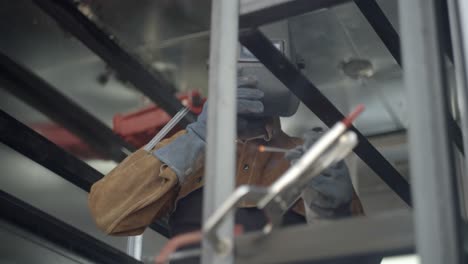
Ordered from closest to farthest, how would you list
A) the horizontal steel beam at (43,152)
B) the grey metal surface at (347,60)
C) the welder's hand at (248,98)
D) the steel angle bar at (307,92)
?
the steel angle bar at (307,92) < the welder's hand at (248,98) < the horizontal steel beam at (43,152) < the grey metal surface at (347,60)

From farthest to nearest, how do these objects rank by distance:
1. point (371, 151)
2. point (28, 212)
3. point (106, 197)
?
point (28, 212), point (371, 151), point (106, 197)

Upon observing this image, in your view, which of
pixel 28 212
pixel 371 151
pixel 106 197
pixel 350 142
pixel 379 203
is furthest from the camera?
pixel 379 203

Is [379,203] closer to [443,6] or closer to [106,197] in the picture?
[106,197]

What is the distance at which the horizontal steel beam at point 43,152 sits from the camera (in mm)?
2363

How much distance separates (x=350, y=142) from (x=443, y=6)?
1.43ft

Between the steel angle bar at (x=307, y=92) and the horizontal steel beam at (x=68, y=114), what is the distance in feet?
3.87

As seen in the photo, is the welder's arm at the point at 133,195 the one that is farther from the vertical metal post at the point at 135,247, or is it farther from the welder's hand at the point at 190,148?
the vertical metal post at the point at 135,247

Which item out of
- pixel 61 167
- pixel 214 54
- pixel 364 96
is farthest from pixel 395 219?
pixel 364 96

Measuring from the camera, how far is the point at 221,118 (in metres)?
1.40

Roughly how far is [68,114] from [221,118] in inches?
69.7

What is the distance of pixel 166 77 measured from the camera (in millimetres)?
3402

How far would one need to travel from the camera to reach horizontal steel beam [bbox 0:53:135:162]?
9.36 ft

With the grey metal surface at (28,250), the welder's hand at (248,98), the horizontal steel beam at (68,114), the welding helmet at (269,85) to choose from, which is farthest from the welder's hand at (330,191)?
the horizontal steel beam at (68,114)

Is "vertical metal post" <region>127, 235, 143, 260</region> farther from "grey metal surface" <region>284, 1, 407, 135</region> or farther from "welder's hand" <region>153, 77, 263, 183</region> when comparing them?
"welder's hand" <region>153, 77, 263, 183</region>
